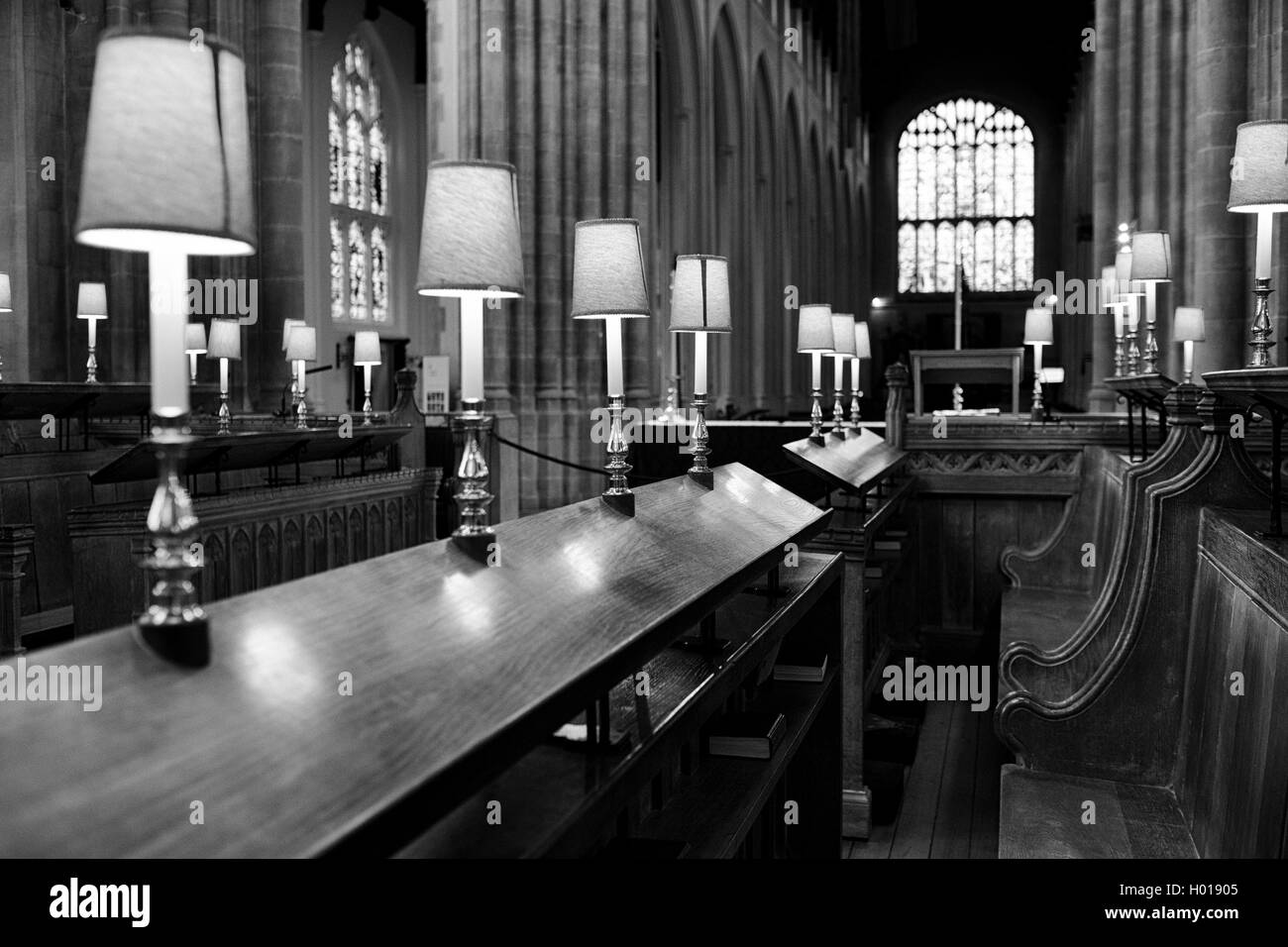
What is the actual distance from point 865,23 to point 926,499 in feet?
104

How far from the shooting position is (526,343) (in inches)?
529

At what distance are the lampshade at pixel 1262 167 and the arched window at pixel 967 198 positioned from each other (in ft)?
106

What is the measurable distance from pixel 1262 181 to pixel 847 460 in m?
2.38

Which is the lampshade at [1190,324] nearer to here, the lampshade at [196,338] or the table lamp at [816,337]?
the table lamp at [816,337]

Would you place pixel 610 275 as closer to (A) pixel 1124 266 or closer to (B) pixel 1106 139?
(A) pixel 1124 266

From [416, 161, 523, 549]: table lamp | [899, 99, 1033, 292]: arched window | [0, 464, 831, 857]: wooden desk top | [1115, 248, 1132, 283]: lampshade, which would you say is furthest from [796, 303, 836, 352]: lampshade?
[899, 99, 1033, 292]: arched window

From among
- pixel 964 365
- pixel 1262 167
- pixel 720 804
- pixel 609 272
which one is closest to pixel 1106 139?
pixel 964 365

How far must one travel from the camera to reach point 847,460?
644 cm

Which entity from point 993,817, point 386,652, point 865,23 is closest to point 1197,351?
point 993,817

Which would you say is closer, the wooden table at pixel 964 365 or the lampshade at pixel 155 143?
the lampshade at pixel 155 143

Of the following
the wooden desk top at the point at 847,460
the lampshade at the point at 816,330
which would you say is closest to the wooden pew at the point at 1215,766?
the wooden desk top at the point at 847,460

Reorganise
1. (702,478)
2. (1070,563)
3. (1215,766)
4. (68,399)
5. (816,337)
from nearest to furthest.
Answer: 1. (1215,766)
2. (702,478)
3. (816,337)
4. (1070,563)
5. (68,399)

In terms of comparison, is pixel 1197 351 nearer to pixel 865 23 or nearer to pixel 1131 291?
pixel 1131 291

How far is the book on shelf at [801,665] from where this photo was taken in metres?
4.13
